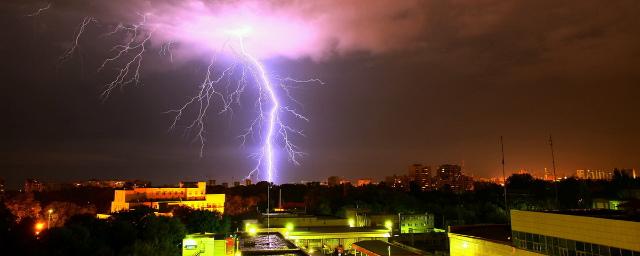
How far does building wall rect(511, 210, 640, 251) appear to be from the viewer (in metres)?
11.2

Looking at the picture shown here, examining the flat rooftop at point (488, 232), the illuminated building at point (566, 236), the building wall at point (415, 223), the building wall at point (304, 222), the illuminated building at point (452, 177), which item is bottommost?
the building wall at point (415, 223)

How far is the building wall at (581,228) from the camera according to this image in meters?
11.2

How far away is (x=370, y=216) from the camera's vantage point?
36.2 meters

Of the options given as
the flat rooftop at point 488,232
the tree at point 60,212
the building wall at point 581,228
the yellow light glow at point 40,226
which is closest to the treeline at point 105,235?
the yellow light glow at point 40,226

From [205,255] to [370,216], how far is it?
59.2 ft

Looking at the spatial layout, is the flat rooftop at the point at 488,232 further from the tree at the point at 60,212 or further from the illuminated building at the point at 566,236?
the tree at the point at 60,212

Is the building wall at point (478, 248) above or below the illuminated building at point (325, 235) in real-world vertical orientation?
above

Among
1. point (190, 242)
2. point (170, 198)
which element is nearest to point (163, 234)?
point (190, 242)

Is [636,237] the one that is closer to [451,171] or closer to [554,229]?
[554,229]

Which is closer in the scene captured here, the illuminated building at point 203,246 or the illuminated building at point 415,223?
A: the illuminated building at point 203,246

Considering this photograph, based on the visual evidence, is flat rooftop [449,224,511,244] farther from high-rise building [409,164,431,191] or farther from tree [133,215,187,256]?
high-rise building [409,164,431,191]

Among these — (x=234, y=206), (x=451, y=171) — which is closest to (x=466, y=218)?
(x=234, y=206)

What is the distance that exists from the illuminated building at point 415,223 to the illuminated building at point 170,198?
58.6 ft

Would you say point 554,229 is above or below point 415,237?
above
